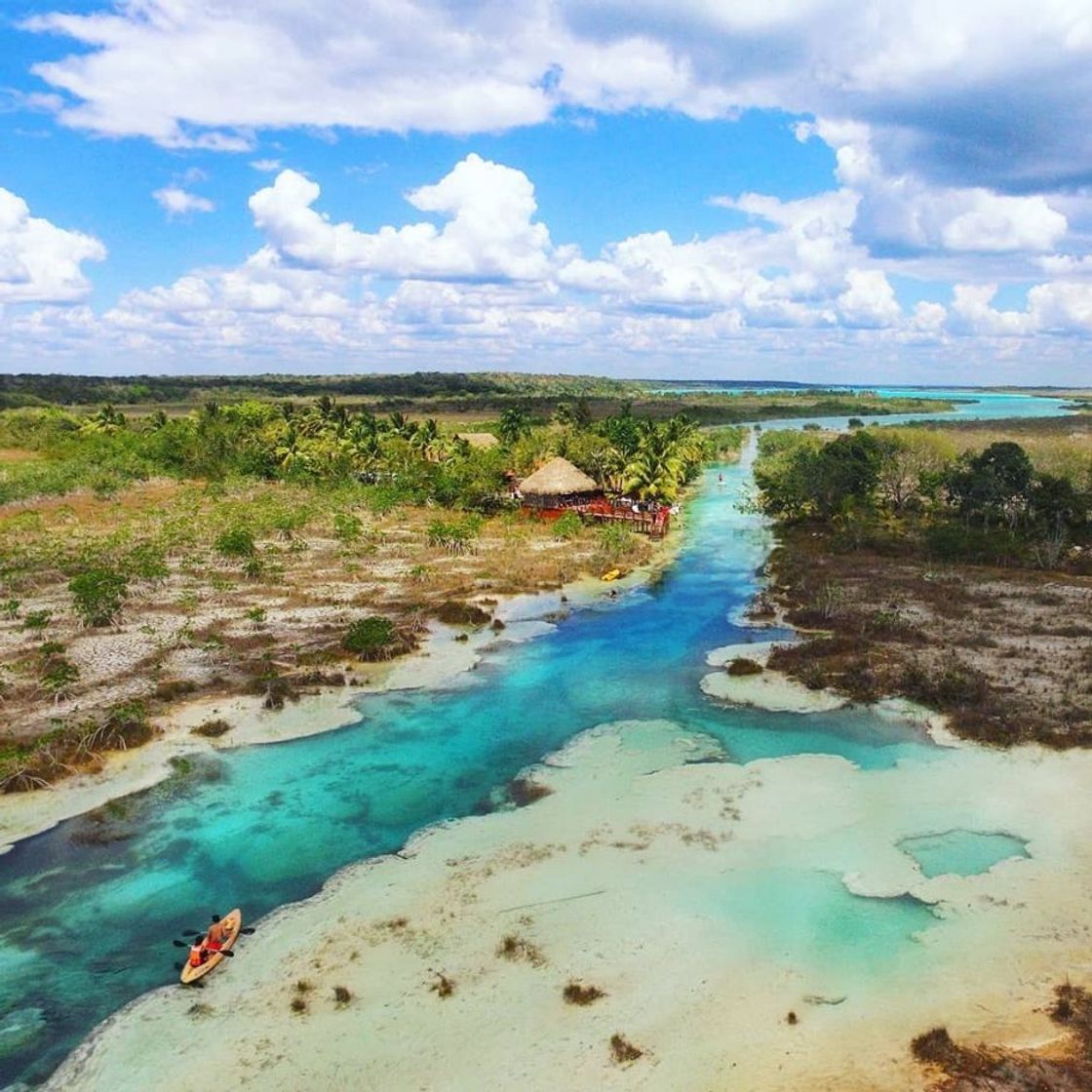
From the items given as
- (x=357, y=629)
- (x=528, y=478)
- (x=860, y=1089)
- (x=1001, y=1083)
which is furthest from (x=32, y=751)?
(x=528, y=478)

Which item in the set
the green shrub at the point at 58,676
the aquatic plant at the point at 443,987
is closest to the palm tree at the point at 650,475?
the green shrub at the point at 58,676

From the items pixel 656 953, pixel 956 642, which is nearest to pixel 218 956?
pixel 656 953

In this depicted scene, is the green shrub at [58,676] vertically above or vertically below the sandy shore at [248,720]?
above

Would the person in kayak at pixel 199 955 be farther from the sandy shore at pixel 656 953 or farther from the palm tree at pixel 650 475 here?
the palm tree at pixel 650 475

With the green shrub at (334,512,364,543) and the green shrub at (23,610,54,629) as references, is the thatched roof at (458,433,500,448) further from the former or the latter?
the green shrub at (23,610,54,629)

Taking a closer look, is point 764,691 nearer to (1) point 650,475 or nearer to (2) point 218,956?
(2) point 218,956

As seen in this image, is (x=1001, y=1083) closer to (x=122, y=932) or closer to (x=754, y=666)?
(x=122, y=932)

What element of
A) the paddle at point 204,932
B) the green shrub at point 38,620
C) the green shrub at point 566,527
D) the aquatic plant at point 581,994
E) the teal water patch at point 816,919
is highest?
the green shrub at point 566,527
